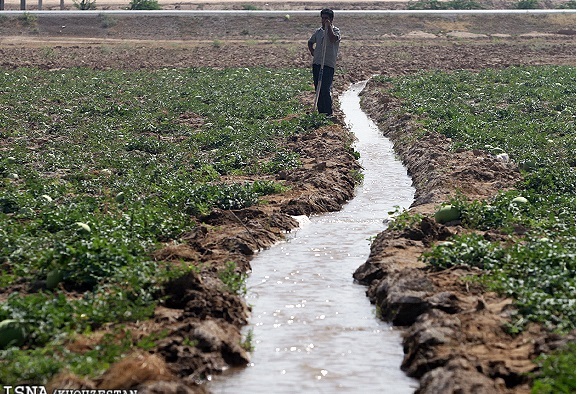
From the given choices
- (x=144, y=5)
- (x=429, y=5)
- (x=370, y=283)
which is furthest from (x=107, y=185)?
(x=429, y=5)

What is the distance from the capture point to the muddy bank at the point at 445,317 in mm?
6684

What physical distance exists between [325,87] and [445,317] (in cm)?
1293

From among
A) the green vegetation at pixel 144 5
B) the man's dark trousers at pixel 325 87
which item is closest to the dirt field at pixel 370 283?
the man's dark trousers at pixel 325 87

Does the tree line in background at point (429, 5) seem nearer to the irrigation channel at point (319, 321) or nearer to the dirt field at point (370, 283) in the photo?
the dirt field at point (370, 283)

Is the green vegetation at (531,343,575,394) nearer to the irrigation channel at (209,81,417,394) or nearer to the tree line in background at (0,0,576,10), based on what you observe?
the irrigation channel at (209,81,417,394)

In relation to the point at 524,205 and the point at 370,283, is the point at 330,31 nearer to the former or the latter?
the point at 524,205

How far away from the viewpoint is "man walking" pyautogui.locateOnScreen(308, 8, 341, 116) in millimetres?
19359

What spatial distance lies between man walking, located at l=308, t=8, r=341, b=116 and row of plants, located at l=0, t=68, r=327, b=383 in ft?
2.50

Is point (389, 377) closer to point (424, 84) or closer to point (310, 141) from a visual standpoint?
point (310, 141)

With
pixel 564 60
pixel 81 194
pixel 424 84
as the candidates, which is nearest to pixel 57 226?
pixel 81 194

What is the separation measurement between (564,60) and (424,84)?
14.1 m

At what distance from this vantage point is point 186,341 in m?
7.30

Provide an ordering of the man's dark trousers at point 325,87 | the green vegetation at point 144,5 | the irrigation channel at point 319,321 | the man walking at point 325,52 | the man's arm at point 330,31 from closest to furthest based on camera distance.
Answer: the irrigation channel at point 319,321, the man's arm at point 330,31, the man walking at point 325,52, the man's dark trousers at point 325,87, the green vegetation at point 144,5

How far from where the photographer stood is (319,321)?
8.57 metres
